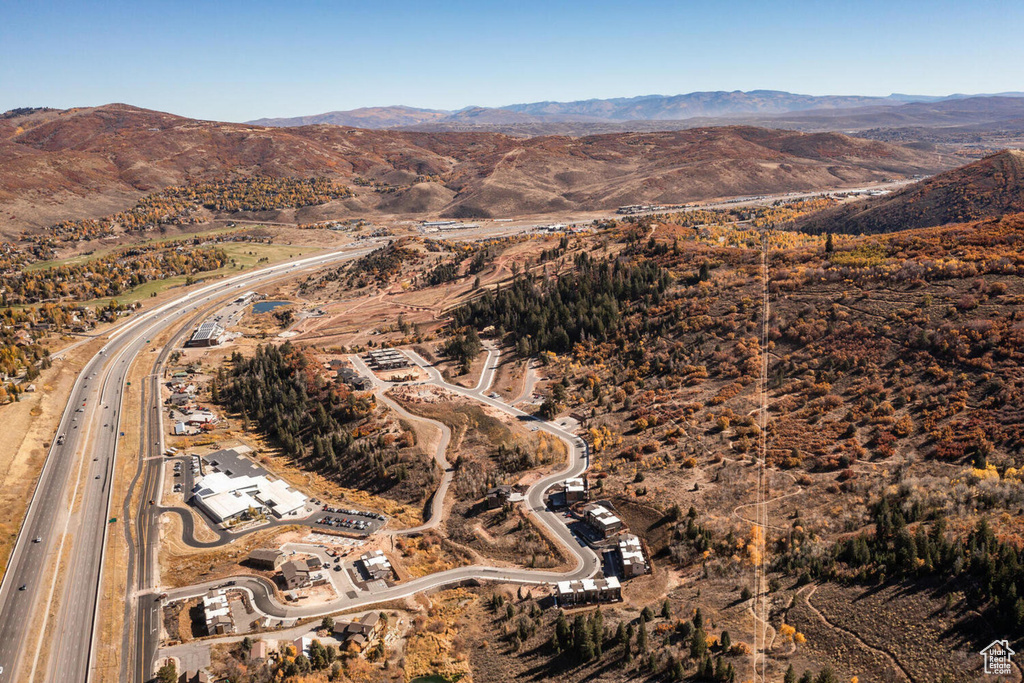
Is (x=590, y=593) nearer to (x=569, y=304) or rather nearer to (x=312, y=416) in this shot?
(x=312, y=416)

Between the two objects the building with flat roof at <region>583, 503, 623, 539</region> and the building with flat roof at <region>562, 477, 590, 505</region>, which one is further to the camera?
the building with flat roof at <region>562, 477, 590, 505</region>

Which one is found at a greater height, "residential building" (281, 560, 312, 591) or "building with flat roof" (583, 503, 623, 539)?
"building with flat roof" (583, 503, 623, 539)

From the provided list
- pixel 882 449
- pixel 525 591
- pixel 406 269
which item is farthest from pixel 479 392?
pixel 406 269

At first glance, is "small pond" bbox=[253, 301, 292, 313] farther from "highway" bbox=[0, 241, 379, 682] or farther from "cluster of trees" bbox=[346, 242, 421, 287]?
"highway" bbox=[0, 241, 379, 682]

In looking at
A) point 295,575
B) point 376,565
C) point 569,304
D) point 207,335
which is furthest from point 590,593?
point 207,335

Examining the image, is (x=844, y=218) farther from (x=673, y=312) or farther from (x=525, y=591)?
(x=525, y=591)

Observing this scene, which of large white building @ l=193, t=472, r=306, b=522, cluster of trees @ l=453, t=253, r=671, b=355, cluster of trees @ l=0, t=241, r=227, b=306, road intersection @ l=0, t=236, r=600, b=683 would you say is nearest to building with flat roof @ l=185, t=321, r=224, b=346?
road intersection @ l=0, t=236, r=600, b=683
